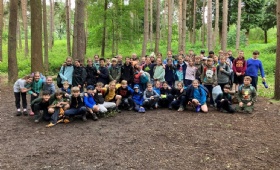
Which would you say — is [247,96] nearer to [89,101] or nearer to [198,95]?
[198,95]

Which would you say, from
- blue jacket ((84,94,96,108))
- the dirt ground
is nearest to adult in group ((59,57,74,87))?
blue jacket ((84,94,96,108))

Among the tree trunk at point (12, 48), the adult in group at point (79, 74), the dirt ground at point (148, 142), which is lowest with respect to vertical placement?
the dirt ground at point (148, 142)

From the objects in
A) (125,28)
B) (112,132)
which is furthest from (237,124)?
(125,28)

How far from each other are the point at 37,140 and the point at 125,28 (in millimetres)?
16364

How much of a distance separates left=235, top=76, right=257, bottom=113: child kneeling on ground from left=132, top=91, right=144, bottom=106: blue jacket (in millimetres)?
3194

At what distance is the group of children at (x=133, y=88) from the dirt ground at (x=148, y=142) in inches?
16.4

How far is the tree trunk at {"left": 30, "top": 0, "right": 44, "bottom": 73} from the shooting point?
11492 mm

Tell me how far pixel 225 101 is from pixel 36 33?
854 cm

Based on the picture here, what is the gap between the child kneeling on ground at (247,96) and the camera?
332 inches

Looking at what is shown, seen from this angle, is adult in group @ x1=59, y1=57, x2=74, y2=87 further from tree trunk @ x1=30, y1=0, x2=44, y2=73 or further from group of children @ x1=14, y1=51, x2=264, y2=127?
tree trunk @ x1=30, y1=0, x2=44, y2=73

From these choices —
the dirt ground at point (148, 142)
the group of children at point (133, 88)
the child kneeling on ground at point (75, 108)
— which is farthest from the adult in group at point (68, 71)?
the dirt ground at point (148, 142)

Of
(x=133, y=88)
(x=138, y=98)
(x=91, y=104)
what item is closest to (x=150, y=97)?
(x=138, y=98)

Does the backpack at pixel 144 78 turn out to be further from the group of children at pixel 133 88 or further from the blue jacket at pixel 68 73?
the blue jacket at pixel 68 73

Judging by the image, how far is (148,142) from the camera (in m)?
6.09
